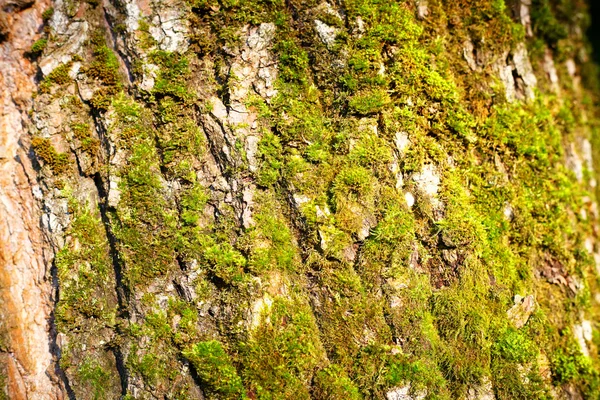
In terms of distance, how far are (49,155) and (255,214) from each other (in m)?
2.11

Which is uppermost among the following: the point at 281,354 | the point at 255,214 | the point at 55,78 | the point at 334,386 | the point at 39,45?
the point at 39,45

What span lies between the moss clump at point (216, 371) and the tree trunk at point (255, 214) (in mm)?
16

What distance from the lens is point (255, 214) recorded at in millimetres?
3760

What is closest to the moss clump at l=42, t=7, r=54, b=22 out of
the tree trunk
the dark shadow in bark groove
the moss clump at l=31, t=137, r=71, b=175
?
the tree trunk

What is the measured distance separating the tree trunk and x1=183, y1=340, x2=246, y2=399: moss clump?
0.05ft

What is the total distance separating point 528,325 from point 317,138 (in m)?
2.73

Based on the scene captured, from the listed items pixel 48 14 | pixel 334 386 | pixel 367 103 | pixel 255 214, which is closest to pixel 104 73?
pixel 48 14

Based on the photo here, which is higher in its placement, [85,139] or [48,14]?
[48,14]

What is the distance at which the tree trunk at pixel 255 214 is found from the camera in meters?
3.71

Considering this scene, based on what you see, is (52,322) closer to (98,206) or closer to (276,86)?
(98,206)

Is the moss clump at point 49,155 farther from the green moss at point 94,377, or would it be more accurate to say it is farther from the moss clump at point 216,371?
the moss clump at point 216,371

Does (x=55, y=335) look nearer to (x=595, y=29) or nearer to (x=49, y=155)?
(x=49, y=155)

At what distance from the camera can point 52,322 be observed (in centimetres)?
408

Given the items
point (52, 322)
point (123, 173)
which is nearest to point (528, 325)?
point (123, 173)
